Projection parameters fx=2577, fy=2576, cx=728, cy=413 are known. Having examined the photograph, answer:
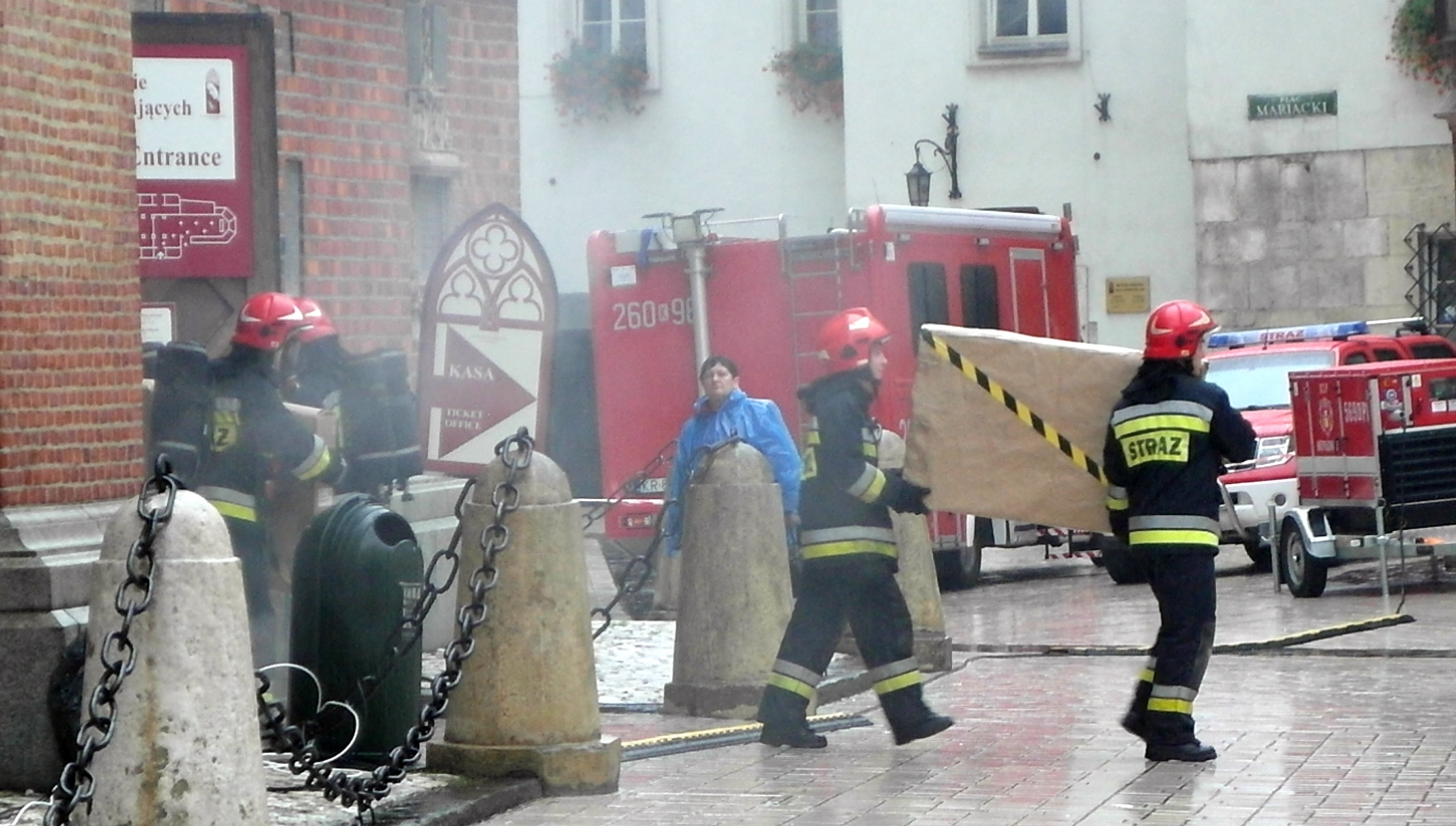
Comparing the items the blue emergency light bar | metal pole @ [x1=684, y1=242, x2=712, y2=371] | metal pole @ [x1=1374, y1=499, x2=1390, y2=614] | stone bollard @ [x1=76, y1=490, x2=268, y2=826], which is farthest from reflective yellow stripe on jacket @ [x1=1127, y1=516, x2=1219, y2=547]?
the blue emergency light bar

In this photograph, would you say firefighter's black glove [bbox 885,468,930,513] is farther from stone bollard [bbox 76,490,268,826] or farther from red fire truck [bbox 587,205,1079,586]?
red fire truck [bbox 587,205,1079,586]

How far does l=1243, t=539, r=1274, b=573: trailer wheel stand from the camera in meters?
18.9

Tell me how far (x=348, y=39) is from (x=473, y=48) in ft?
3.68

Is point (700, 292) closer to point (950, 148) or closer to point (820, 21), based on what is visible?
point (950, 148)

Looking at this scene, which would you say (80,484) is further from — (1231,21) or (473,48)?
(1231,21)

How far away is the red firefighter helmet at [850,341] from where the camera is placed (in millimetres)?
9836

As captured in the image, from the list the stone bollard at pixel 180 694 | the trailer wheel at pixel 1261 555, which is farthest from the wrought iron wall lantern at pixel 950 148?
the stone bollard at pixel 180 694

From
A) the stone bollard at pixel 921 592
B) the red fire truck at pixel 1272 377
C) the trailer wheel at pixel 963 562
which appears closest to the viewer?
the stone bollard at pixel 921 592

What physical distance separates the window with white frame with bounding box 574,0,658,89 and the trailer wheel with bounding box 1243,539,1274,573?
13068 millimetres

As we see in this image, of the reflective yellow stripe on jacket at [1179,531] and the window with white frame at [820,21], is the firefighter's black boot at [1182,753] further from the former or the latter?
the window with white frame at [820,21]

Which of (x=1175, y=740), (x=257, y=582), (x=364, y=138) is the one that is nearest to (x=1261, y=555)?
(x=364, y=138)

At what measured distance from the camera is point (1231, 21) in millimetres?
27500

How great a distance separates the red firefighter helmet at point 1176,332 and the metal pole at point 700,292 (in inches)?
333

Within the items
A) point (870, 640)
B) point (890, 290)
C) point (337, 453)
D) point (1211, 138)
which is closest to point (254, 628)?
point (337, 453)
